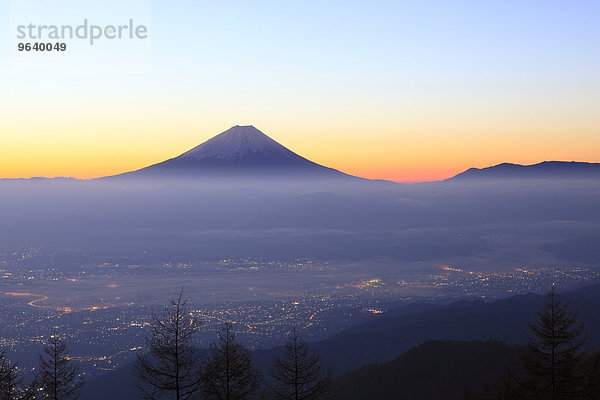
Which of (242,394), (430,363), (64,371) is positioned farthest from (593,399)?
(430,363)

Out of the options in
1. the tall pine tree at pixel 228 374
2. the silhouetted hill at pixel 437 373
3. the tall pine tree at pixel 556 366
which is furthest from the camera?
the silhouetted hill at pixel 437 373

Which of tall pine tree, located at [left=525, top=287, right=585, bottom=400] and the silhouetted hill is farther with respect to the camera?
the silhouetted hill

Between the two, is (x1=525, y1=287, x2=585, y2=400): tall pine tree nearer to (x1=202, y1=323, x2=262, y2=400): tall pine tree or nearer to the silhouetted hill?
(x1=202, y1=323, x2=262, y2=400): tall pine tree

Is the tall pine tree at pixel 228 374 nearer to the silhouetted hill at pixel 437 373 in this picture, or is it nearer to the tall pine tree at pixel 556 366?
the tall pine tree at pixel 556 366

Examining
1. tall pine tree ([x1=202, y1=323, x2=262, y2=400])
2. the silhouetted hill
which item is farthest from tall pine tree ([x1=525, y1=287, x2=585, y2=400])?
the silhouetted hill

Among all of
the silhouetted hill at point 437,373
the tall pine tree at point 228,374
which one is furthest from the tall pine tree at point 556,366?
the silhouetted hill at point 437,373

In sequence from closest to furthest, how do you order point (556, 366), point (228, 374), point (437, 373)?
point (228, 374) → point (556, 366) → point (437, 373)

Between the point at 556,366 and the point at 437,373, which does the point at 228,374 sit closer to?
the point at 556,366

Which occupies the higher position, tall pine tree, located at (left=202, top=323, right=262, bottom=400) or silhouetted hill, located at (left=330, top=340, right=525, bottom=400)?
tall pine tree, located at (left=202, top=323, right=262, bottom=400)

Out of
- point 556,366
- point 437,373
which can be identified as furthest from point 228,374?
point 437,373
